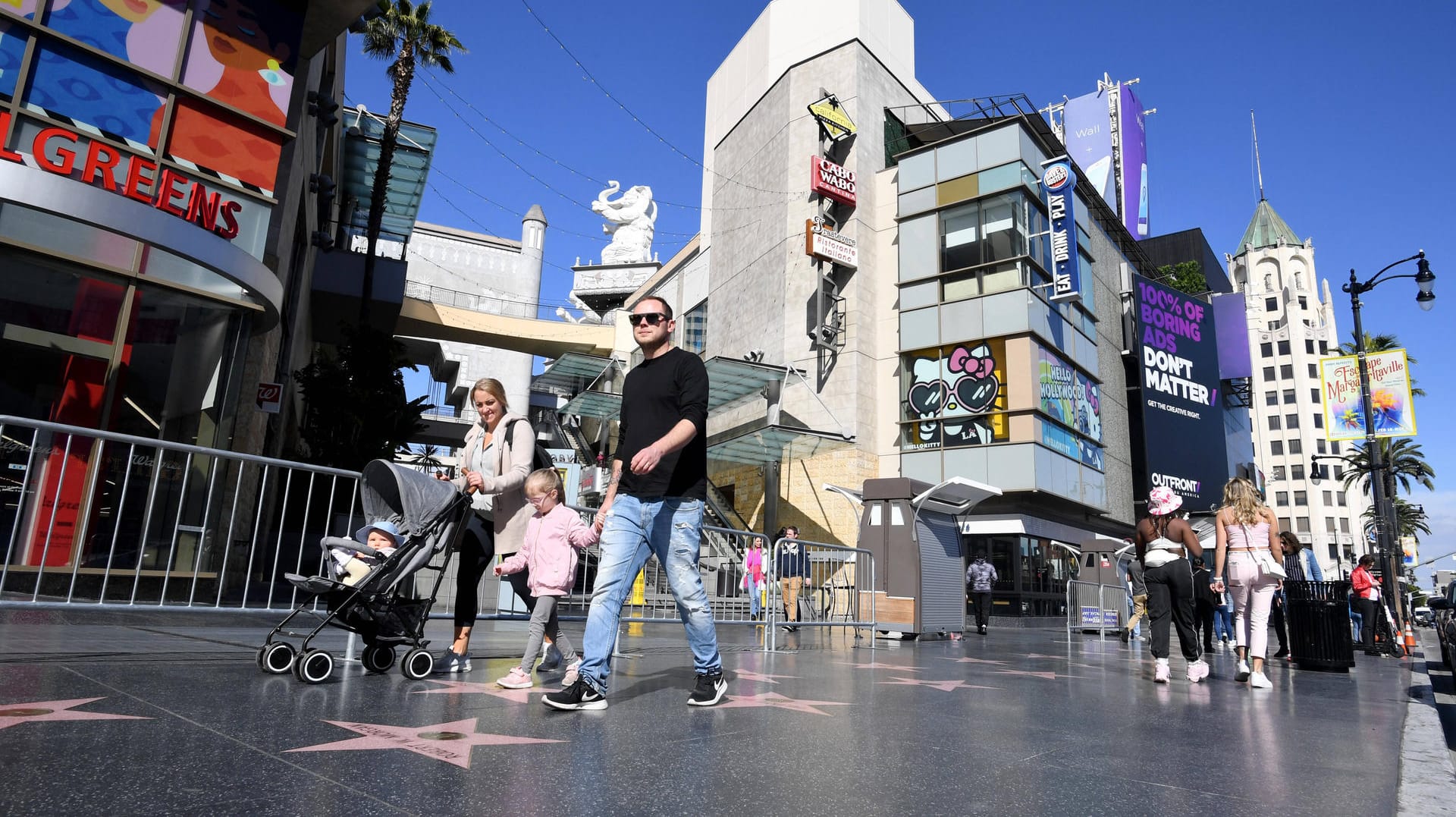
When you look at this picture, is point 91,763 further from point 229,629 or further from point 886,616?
point 886,616

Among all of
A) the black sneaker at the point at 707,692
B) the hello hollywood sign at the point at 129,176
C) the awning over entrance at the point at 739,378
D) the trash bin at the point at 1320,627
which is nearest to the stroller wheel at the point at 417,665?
the black sneaker at the point at 707,692

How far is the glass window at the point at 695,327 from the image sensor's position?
35.6m

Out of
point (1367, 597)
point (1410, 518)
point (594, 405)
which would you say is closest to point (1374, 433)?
point (1367, 597)

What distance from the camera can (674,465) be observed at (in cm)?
411

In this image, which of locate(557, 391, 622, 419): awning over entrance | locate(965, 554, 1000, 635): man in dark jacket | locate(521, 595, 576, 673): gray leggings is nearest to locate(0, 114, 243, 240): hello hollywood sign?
locate(521, 595, 576, 673): gray leggings

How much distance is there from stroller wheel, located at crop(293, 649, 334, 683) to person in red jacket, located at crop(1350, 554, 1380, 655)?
15737 mm

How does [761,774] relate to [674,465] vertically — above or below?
below

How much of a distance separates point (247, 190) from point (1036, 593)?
81.0 ft

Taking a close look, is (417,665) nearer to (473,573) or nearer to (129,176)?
(473,573)

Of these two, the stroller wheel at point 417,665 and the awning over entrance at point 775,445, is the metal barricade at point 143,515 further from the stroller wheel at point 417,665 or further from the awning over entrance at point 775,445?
the awning over entrance at point 775,445

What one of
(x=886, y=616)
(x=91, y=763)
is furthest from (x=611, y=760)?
(x=886, y=616)

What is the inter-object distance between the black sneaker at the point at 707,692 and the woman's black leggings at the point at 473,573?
1.58m

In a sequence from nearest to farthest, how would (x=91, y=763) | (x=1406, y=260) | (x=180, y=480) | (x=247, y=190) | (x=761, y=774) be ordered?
(x=91, y=763)
(x=761, y=774)
(x=180, y=480)
(x=247, y=190)
(x=1406, y=260)

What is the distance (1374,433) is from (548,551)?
63.1ft
